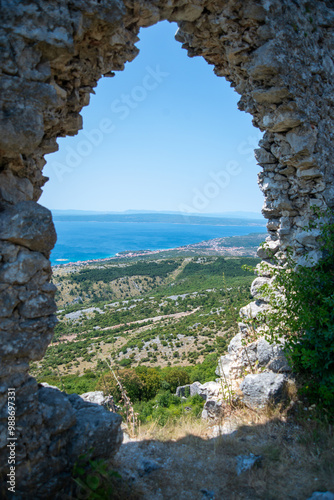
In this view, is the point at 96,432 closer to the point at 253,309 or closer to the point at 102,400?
the point at 102,400

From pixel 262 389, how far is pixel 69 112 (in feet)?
16.7

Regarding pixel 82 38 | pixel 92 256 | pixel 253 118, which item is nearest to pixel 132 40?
pixel 82 38

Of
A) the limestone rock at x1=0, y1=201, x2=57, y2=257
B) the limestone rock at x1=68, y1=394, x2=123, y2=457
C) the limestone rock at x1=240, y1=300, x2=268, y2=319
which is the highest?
the limestone rock at x1=0, y1=201, x2=57, y2=257

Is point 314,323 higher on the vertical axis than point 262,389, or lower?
higher

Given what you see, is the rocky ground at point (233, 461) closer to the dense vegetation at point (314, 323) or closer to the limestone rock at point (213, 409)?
the limestone rock at point (213, 409)

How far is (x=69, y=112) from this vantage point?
152 inches

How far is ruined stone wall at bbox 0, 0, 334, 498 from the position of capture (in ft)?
9.11

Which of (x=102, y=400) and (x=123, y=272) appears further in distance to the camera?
(x=123, y=272)

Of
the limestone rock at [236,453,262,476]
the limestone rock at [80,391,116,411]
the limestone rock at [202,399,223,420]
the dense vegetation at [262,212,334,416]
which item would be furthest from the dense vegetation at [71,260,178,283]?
the limestone rock at [236,453,262,476]

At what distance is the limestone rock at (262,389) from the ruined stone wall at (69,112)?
2.41 meters

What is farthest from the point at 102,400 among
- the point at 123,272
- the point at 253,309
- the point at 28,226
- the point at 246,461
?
the point at 123,272

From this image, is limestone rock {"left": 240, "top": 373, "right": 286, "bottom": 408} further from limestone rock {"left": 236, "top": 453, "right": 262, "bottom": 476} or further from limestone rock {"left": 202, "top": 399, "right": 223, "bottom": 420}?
limestone rock {"left": 236, "top": 453, "right": 262, "bottom": 476}

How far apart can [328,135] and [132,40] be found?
4.00m

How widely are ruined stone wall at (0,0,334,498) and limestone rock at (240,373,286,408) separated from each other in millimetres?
2405
